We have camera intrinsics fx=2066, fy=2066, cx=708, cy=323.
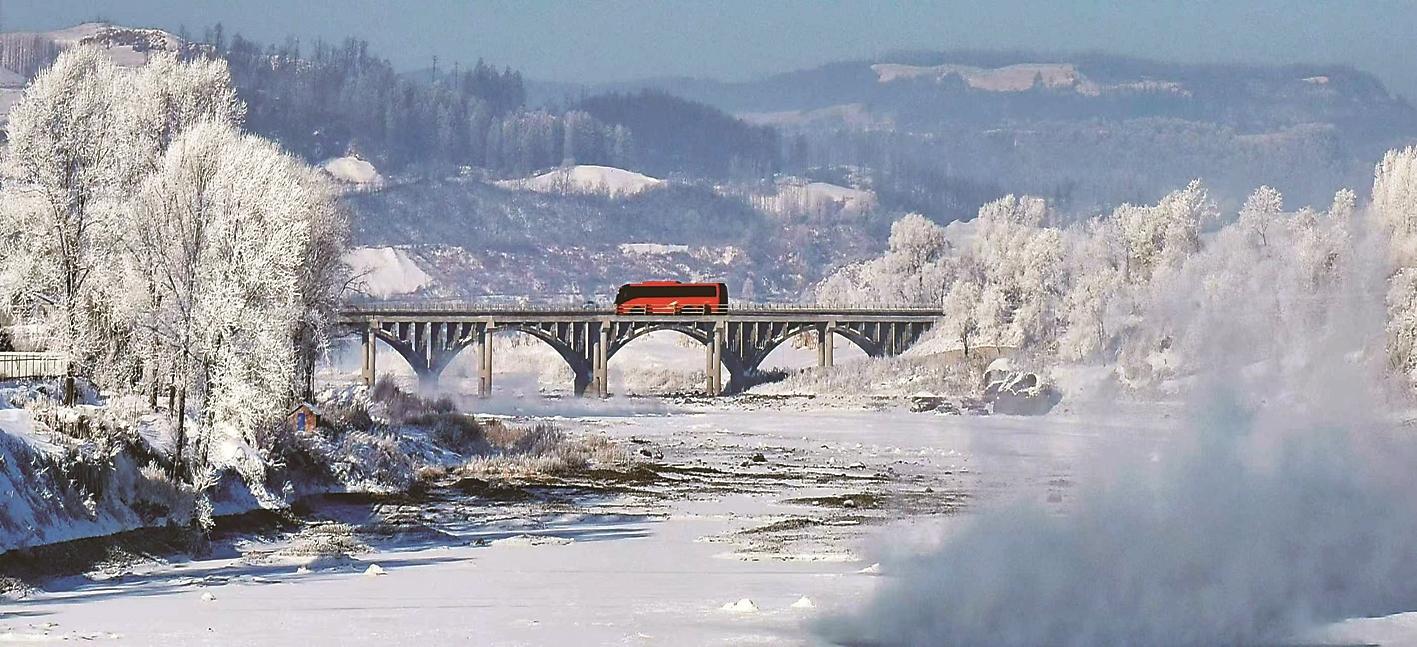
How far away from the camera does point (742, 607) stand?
2650cm

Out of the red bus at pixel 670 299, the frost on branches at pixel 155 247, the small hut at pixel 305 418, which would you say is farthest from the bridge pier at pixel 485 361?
the small hut at pixel 305 418

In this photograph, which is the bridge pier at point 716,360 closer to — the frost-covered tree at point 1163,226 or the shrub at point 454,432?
the frost-covered tree at point 1163,226

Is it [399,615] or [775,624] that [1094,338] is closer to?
[775,624]

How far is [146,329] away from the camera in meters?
42.1

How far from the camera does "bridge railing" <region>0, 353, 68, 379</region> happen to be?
55031 millimetres

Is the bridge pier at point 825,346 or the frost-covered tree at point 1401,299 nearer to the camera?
the frost-covered tree at point 1401,299

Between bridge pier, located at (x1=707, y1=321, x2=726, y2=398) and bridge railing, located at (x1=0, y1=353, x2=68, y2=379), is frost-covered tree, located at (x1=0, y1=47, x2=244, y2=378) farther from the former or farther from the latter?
bridge pier, located at (x1=707, y1=321, x2=726, y2=398)

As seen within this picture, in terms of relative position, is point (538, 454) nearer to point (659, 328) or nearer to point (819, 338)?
point (819, 338)

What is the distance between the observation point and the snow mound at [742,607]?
86.4ft

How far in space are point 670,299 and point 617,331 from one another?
26.2 feet

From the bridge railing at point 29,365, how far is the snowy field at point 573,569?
38.3ft

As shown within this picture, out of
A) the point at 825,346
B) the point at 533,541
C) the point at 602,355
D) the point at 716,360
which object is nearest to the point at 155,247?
the point at 533,541

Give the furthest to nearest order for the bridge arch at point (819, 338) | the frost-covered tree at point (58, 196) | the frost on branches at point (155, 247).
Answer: the bridge arch at point (819, 338), the frost-covered tree at point (58, 196), the frost on branches at point (155, 247)

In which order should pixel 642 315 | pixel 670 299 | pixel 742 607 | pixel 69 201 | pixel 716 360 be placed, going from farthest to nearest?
pixel 670 299
pixel 642 315
pixel 716 360
pixel 69 201
pixel 742 607
